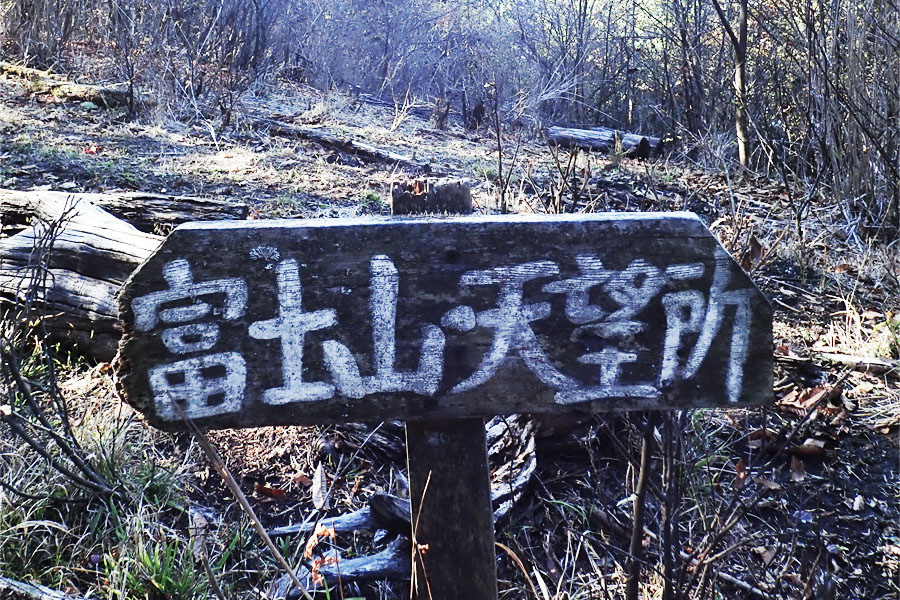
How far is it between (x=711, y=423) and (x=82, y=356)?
2624 mm

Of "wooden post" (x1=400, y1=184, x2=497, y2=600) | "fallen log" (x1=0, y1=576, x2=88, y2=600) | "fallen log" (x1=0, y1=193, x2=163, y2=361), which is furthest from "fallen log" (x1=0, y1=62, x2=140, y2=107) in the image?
"wooden post" (x1=400, y1=184, x2=497, y2=600)

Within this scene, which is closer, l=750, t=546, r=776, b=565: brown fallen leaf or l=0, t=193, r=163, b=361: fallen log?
l=750, t=546, r=776, b=565: brown fallen leaf

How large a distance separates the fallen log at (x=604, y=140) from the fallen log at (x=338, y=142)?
6.58 feet

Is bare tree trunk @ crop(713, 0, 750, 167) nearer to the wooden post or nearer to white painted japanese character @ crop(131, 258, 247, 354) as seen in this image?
the wooden post

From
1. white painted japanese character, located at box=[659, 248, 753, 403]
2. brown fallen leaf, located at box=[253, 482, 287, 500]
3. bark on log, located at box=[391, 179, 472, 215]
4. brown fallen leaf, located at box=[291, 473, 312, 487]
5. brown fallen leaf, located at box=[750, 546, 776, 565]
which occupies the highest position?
bark on log, located at box=[391, 179, 472, 215]

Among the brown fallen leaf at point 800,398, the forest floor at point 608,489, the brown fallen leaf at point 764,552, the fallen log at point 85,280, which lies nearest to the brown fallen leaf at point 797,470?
the forest floor at point 608,489

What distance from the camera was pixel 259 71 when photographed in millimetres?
8977

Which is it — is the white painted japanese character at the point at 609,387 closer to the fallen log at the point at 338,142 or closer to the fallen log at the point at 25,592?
the fallen log at the point at 25,592

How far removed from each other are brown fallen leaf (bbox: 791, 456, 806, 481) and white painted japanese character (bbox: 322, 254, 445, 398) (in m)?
1.97

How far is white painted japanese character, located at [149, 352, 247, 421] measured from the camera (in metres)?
1.37

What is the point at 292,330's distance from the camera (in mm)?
1362

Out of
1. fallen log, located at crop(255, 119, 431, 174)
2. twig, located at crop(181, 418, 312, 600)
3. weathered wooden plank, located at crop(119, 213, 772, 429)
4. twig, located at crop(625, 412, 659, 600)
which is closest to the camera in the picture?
twig, located at crop(181, 418, 312, 600)

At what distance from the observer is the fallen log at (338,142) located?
6.48m

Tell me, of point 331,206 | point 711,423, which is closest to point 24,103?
point 331,206
